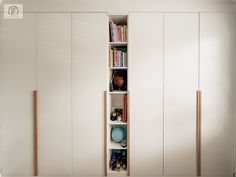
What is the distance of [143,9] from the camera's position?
7.23ft

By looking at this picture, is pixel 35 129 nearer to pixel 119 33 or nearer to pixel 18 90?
pixel 18 90

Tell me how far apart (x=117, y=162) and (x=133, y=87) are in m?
0.98

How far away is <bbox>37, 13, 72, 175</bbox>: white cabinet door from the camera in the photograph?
2223 millimetres

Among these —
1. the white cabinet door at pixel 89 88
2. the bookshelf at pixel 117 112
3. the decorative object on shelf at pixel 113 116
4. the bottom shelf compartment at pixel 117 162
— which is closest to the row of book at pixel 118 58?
the bookshelf at pixel 117 112

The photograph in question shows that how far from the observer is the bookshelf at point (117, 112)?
228cm

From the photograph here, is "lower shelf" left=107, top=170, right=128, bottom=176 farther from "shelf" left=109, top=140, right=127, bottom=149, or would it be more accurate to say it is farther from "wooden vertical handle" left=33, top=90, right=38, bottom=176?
"wooden vertical handle" left=33, top=90, right=38, bottom=176

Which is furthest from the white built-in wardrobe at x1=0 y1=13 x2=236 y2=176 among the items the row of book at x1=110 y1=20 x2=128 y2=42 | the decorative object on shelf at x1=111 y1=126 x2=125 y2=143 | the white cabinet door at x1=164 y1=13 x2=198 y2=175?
the decorative object on shelf at x1=111 y1=126 x2=125 y2=143

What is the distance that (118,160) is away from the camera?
2430 mm

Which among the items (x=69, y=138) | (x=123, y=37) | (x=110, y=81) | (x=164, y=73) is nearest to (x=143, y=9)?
(x=123, y=37)

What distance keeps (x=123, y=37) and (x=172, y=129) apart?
1262 mm

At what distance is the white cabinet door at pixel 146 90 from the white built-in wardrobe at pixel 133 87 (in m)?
0.01

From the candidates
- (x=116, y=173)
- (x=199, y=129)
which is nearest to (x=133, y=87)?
(x=199, y=129)

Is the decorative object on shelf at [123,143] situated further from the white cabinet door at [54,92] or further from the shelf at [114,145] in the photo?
the white cabinet door at [54,92]

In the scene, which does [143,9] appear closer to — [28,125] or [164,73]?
[164,73]
